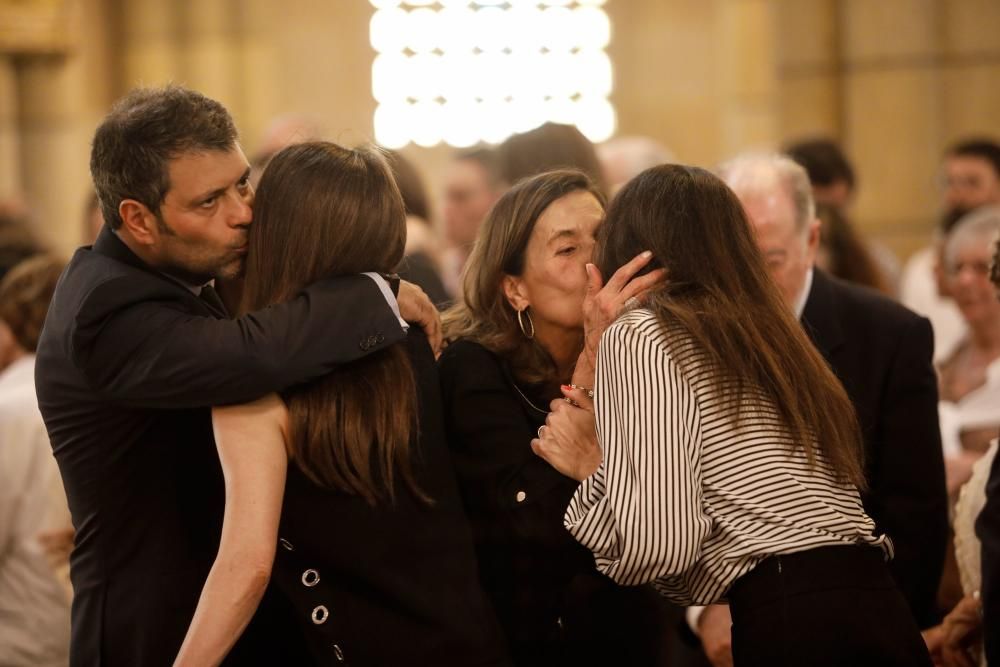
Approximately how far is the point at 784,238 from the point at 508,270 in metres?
0.99

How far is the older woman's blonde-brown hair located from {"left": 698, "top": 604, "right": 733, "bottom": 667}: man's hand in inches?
95.1

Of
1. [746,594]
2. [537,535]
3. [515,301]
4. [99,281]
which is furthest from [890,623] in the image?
[99,281]

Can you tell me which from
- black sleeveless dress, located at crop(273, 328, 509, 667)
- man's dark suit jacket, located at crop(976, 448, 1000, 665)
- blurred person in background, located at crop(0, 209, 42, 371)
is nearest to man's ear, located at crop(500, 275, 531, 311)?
black sleeveless dress, located at crop(273, 328, 509, 667)

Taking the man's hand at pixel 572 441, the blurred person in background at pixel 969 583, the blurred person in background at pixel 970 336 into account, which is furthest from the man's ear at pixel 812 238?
the man's hand at pixel 572 441

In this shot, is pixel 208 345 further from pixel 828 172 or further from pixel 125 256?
pixel 828 172

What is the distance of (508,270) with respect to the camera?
11.0 ft

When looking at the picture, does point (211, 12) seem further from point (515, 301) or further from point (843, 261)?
point (515, 301)

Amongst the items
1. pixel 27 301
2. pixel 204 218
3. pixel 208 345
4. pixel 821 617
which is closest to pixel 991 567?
pixel 821 617

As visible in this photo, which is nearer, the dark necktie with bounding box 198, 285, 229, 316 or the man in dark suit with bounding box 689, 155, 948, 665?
the dark necktie with bounding box 198, 285, 229, 316

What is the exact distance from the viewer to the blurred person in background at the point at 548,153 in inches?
189

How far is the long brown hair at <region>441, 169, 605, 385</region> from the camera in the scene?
10.9ft

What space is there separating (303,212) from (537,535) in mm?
878

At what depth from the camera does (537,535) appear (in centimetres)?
296

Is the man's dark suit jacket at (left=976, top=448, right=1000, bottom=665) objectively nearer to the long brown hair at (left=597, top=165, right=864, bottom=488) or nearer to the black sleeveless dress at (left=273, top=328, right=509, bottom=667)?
the long brown hair at (left=597, top=165, right=864, bottom=488)
